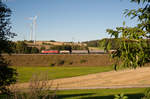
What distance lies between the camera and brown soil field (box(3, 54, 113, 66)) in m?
69.9

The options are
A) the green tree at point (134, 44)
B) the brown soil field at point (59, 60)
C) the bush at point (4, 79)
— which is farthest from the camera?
the brown soil field at point (59, 60)

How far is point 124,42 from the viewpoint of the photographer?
11.8 feet

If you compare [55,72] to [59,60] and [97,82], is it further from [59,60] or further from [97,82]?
[59,60]

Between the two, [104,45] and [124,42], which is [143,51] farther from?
[104,45]

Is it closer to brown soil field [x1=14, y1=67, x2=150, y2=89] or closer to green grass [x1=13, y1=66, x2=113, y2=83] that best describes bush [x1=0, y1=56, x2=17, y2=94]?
brown soil field [x1=14, y1=67, x2=150, y2=89]

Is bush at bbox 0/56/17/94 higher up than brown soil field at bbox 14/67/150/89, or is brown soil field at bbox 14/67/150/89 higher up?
bush at bbox 0/56/17/94

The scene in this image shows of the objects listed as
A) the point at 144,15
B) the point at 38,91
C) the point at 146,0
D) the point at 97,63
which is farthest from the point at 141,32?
the point at 97,63

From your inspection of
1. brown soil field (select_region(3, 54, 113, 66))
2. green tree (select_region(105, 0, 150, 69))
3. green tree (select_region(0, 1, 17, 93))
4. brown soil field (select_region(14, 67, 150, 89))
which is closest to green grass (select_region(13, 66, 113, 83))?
brown soil field (select_region(14, 67, 150, 89))

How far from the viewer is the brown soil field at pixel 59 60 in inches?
2753

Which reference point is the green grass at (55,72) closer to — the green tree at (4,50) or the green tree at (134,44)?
the green tree at (4,50)

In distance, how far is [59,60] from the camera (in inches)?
2874

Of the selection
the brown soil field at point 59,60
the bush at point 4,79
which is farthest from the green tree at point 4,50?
the brown soil field at point 59,60

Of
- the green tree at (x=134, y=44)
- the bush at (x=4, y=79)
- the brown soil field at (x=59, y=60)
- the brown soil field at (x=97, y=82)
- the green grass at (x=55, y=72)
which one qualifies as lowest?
the green grass at (x=55, y=72)

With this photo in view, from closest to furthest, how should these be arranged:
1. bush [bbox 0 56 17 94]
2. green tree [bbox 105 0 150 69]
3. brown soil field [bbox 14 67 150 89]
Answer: green tree [bbox 105 0 150 69], bush [bbox 0 56 17 94], brown soil field [bbox 14 67 150 89]
